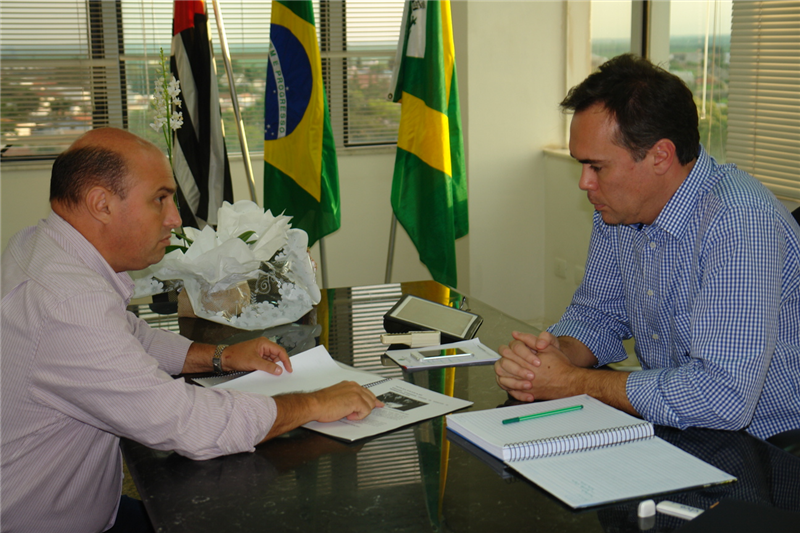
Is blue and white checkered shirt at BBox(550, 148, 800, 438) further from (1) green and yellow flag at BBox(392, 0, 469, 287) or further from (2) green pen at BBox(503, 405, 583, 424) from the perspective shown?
(1) green and yellow flag at BBox(392, 0, 469, 287)

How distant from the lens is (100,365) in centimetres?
118

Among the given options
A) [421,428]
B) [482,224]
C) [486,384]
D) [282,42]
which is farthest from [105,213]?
[482,224]

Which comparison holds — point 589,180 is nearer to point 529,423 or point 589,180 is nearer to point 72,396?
point 529,423

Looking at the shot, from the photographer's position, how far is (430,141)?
3.47 m

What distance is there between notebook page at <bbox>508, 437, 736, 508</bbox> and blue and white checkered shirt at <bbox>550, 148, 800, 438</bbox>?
0.16m

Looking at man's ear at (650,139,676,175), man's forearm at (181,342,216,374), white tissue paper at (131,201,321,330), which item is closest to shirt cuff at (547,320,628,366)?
man's ear at (650,139,676,175)

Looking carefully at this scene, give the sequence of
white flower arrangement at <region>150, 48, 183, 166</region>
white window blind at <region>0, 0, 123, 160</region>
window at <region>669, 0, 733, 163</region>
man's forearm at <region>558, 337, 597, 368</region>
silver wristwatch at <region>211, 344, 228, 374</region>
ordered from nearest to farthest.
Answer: silver wristwatch at <region>211, 344, 228, 374</region> < man's forearm at <region>558, 337, 597, 368</region> < white flower arrangement at <region>150, 48, 183, 166</region> < window at <region>669, 0, 733, 163</region> < white window blind at <region>0, 0, 123, 160</region>

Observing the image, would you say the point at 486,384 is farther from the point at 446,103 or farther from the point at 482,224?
the point at 482,224

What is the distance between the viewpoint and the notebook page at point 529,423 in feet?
3.89

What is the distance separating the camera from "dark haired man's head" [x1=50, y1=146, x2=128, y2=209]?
130 cm

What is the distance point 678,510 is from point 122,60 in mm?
3959

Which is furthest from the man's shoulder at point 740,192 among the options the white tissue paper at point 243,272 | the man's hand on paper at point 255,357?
the white tissue paper at point 243,272

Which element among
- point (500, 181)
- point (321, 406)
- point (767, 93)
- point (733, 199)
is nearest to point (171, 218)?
point (321, 406)

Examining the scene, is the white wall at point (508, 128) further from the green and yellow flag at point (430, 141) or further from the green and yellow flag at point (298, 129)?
the green and yellow flag at point (298, 129)
